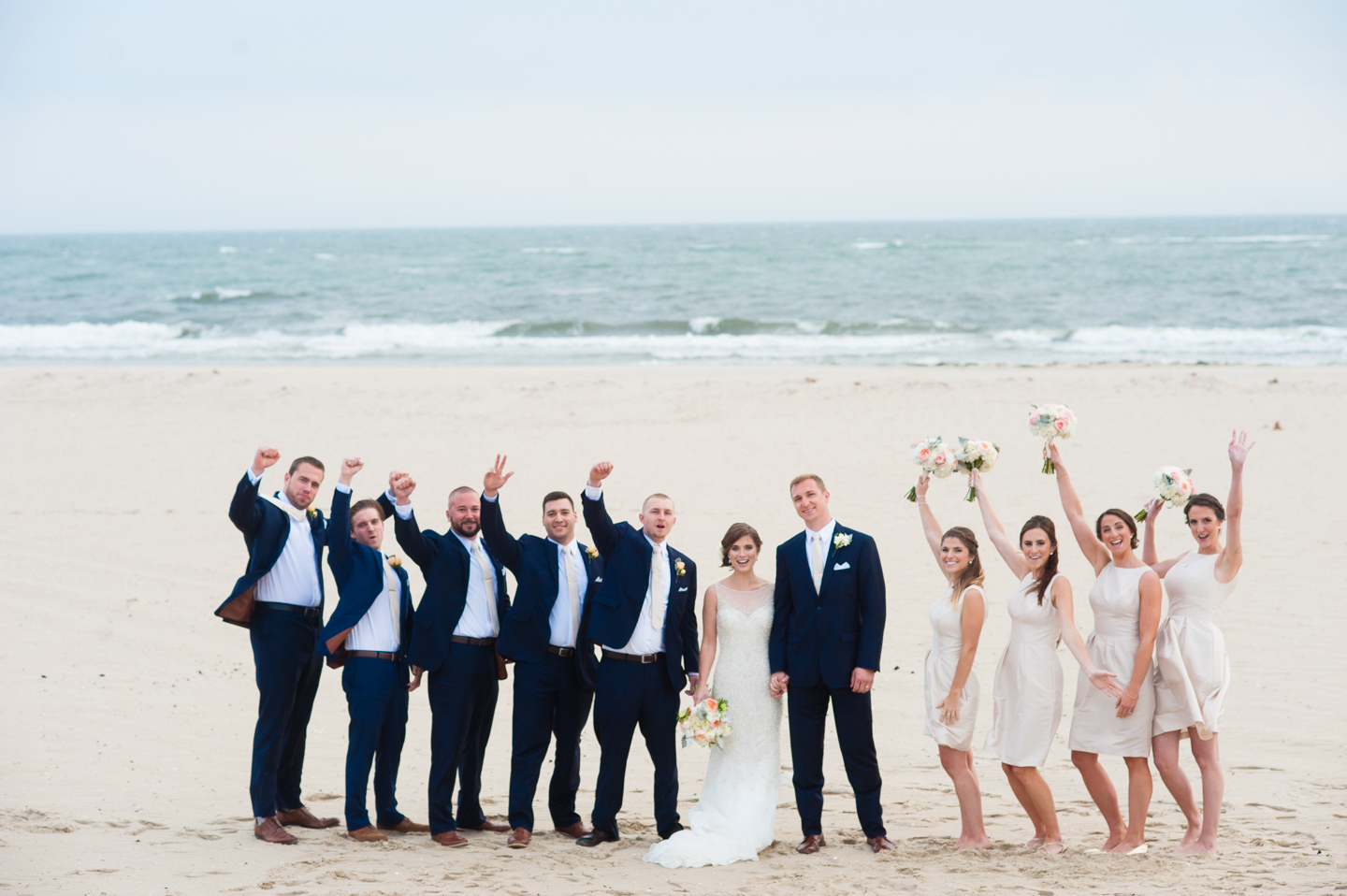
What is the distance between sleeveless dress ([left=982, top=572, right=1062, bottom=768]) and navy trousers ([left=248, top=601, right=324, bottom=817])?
12.3 ft

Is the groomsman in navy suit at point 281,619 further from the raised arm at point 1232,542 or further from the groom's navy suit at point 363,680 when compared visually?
the raised arm at point 1232,542

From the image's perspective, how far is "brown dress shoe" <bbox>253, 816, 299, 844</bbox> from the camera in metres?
6.00

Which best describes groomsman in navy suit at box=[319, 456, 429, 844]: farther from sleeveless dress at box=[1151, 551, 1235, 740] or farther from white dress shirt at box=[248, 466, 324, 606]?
sleeveless dress at box=[1151, 551, 1235, 740]

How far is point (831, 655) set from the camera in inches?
237

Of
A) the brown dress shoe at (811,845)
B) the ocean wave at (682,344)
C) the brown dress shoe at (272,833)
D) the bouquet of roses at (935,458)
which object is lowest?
the brown dress shoe at (272,833)

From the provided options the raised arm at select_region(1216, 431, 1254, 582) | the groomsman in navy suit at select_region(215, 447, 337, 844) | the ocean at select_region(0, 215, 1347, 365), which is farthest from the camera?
the ocean at select_region(0, 215, 1347, 365)

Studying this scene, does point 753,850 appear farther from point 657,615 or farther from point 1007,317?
point 1007,317

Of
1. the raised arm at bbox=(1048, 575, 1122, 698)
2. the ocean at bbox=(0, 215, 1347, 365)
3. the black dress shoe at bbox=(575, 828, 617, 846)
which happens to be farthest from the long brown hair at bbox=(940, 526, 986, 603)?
the ocean at bbox=(0, 215, 1347, 365)

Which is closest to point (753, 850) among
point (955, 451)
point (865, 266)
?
point (955, 451)

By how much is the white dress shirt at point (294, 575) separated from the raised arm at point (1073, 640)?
3.94 m

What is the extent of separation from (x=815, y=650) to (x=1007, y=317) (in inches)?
1220

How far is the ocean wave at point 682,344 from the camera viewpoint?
2775 centimetres

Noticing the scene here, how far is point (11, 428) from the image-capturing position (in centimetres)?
1742

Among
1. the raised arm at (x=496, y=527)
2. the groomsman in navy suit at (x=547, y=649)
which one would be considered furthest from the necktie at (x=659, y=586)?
the raised arm at (x=496, y=527)
